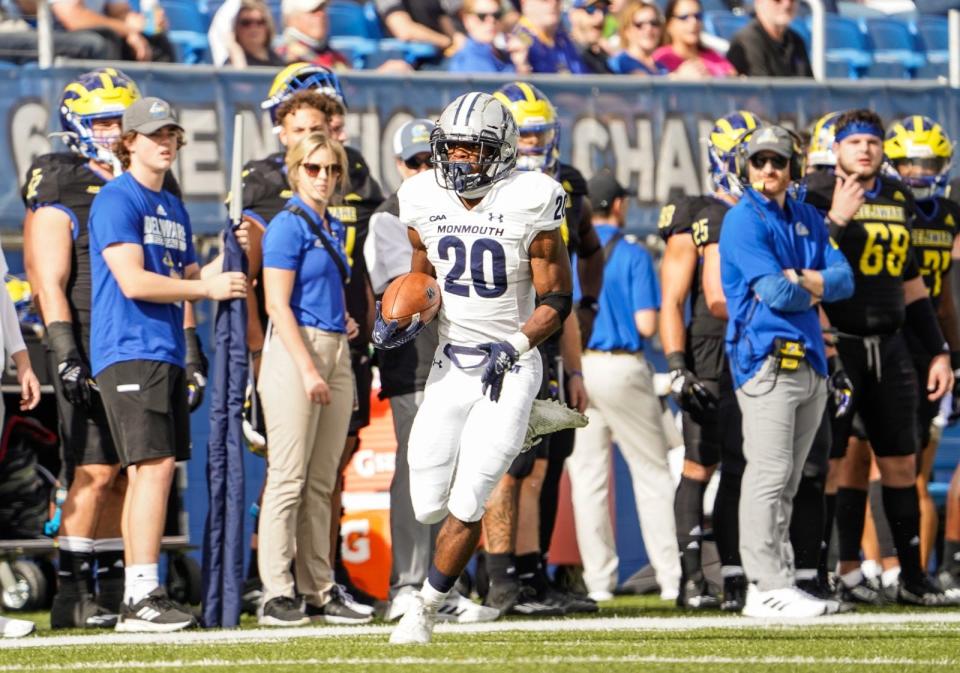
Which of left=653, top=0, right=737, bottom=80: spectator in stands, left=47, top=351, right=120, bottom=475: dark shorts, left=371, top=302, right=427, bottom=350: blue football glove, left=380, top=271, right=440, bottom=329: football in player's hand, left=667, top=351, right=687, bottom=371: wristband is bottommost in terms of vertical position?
left=47, top=351, right=120, bottom=475: dark shorts

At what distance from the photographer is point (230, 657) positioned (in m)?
6.07

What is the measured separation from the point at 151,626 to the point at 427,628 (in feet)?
4.50

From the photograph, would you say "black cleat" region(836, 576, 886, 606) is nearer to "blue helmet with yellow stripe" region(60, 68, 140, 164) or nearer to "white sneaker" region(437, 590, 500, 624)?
"white sneaker" region(437, 590, 500, 624)

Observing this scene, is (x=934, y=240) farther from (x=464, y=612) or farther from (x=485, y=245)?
(x=485, y=245)

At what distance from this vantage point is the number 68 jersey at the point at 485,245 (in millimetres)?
6582

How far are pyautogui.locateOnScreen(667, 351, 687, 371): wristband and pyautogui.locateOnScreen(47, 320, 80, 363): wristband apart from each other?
2587 mm

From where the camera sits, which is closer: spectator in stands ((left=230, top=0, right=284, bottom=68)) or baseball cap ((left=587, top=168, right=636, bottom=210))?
baseball cap ((left=587, top=168, right=636, bottom=210))

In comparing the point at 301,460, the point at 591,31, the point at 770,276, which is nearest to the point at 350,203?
the point at 301,460

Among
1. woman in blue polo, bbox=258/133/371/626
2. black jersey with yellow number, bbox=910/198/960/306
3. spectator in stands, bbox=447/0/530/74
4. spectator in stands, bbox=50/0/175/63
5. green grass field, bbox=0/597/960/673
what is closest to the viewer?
green grass field, bbox=0/597/960/673

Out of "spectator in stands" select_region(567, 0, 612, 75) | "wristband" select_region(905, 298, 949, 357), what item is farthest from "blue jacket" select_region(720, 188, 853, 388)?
"spectator in stands" select_region(567, 0, 612, 75)

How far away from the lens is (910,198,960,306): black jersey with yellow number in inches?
365

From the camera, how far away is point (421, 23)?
1319cm

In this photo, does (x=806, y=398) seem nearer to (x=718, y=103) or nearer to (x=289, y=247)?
(x=289, y=247)

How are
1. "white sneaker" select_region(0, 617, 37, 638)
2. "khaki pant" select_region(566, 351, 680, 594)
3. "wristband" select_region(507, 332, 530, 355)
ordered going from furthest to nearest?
"khaki pant" select_region(566, 351, 680, 594)
"white sneaker" select_region(0, 617, 37, 638)
"wristband" select_region(507, 332, 530, 355)
